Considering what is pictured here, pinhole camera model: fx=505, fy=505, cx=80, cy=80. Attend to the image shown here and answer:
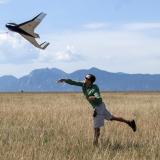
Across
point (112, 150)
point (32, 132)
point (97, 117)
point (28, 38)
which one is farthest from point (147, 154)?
point (32, 132)

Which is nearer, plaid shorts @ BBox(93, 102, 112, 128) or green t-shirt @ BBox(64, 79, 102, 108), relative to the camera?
green t-shirt @ BBox(64, 79, 102, 108)

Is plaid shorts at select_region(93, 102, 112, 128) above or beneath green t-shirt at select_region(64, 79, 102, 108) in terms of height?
beneath

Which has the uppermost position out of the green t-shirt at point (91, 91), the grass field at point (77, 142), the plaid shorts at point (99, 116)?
the green t-shirt at point (91, 91)

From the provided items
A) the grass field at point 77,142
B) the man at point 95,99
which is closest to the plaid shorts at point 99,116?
the man at point 95,99

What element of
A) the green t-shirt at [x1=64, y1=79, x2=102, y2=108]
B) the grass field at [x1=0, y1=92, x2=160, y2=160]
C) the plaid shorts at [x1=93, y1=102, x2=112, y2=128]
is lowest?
the grass field at [x1=0, y1=92, x2=160, y2=160]

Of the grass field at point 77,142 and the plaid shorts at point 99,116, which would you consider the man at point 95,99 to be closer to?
the plaid shorts at point 99,116

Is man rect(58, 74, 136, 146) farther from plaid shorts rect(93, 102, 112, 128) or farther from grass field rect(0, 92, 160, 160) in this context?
grass field rect(0, 92, 160, 160)

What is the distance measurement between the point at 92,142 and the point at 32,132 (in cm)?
219

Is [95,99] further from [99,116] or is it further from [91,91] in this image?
[99,116]

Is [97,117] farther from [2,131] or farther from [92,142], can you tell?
[2,131]

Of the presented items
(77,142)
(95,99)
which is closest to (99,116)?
(95,99)

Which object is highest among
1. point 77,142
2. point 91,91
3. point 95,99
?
Result: point 91,91

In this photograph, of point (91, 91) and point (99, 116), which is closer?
point (91, 91)

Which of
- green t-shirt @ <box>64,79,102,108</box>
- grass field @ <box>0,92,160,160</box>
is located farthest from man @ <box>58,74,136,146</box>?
grass field @ <box>0,92,160,160</box>
